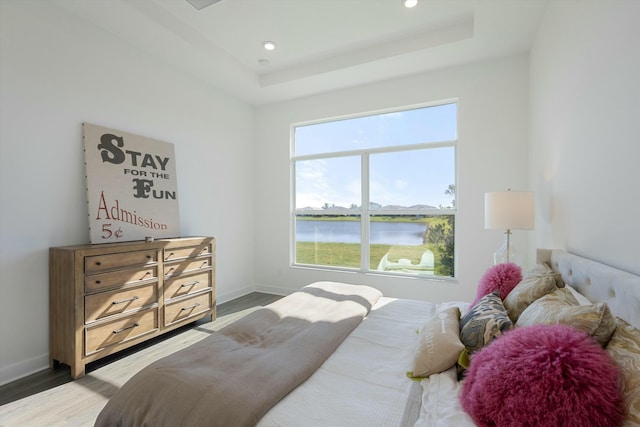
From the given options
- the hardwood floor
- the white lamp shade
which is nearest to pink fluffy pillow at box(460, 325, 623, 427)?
the white lamp shade

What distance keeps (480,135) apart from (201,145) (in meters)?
3.30

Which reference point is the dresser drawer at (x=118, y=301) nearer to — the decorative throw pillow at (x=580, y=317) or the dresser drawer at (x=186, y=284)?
the dresser drawer at (x=186, y=284)

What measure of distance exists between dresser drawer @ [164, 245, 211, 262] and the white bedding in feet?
6.53

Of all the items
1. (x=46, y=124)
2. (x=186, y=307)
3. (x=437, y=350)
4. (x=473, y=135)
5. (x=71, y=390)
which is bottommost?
(x=71, y=390)

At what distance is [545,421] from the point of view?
2.40ft

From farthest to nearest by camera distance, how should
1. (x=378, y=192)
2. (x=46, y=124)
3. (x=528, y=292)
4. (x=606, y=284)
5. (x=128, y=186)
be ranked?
(x=378, y=192), (x=128, y=186), (x=46, y=124), (x=528, y=292), (x=606, y=284)

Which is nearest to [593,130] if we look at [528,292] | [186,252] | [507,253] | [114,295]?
[528,292]

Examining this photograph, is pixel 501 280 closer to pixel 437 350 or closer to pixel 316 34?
pixel 437 350

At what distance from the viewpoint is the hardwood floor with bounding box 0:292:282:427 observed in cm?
173

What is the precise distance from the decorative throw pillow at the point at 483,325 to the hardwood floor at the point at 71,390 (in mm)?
2087

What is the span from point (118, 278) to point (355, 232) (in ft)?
9.00

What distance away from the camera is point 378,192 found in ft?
12.9

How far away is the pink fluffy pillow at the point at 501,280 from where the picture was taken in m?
1.66

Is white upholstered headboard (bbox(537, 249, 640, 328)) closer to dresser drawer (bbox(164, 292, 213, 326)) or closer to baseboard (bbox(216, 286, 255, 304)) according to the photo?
dresser drawer (bbox(164, 292, 213, 326))
